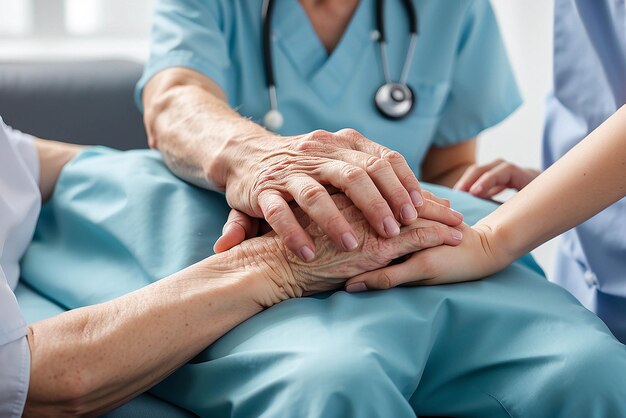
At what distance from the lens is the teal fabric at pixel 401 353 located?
81 cm

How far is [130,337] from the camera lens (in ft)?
2.86

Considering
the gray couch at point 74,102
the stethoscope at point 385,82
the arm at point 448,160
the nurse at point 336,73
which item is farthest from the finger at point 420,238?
the gray couch at point 74,102

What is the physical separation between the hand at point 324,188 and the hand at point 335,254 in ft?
0.06

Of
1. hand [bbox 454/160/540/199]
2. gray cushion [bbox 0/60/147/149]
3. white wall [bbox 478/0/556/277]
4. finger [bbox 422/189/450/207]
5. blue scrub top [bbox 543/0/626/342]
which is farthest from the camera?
white wall [bbox 478/0/556/277]

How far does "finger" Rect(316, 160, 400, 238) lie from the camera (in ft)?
3.18

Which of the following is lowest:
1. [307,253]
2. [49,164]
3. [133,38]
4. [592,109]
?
[133,38]

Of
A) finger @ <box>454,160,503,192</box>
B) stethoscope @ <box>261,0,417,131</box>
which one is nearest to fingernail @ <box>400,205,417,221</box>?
finger @ <box>454,160,503,192</box>

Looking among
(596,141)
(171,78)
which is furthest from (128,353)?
(171,78)

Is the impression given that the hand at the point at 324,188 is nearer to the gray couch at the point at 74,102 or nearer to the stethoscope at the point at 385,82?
the stethoscope at the point at 385,82

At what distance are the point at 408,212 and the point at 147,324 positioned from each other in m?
0.32

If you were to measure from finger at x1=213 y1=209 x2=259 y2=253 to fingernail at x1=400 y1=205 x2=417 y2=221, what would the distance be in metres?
0.21

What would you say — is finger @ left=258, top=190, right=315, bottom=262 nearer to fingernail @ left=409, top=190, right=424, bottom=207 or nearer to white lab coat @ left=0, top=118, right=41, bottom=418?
fingernail @ left=409, top=190, right=424, bottom=207

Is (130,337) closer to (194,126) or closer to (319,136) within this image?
(319,136)

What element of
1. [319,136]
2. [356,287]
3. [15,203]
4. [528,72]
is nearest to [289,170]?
[319,136]
